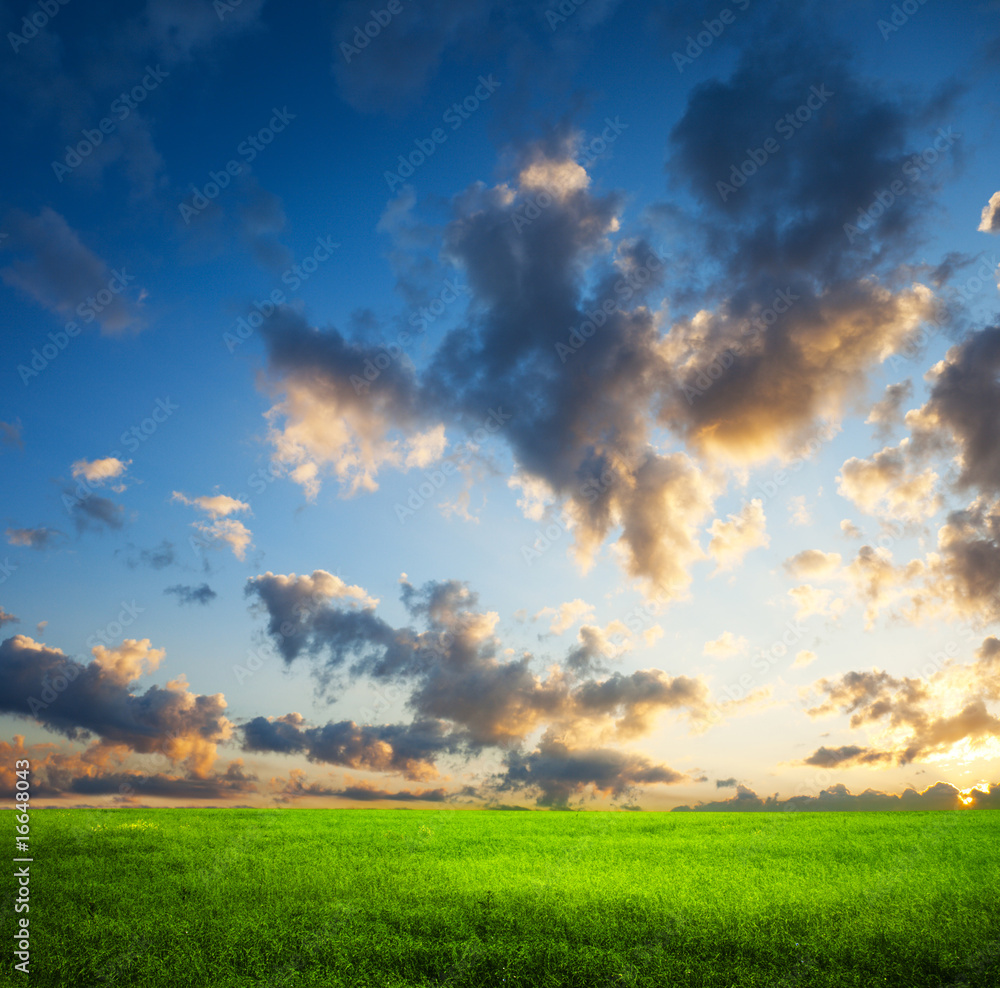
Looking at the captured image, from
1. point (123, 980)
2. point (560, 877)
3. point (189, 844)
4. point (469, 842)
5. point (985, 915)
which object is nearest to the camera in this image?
point (123, 980)

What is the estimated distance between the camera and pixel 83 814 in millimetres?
26031

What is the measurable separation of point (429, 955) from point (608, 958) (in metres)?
3.18

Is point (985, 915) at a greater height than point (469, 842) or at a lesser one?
greater

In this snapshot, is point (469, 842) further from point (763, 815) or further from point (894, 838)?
point (763, 815)

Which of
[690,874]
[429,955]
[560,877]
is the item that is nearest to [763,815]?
[690,874]

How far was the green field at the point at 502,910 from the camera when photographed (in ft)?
31.4

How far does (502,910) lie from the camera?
38.7 ft

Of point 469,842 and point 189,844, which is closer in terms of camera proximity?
point 189,844

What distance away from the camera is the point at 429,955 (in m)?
10.0

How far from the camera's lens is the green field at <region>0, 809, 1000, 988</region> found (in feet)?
31.4

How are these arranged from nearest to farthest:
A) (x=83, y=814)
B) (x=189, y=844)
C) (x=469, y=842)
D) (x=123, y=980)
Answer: (x=123, y=980) → (x=189, y=844) → (x=469, y=842) → (x=83, y=814)

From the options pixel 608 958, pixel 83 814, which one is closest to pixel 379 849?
pixel 608 958

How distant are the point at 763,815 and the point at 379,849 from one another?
2079 centimetres

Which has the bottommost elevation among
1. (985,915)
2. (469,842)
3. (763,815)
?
(763,815)
